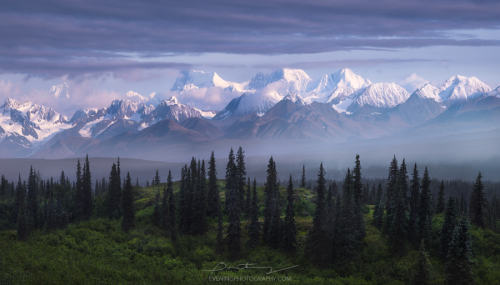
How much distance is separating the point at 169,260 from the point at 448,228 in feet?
177

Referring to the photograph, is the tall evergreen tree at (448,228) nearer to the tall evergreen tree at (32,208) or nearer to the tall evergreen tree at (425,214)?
the tall evergreen tree at (425,214)

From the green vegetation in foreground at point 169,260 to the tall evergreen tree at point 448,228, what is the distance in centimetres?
213

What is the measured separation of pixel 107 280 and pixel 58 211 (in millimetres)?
94623

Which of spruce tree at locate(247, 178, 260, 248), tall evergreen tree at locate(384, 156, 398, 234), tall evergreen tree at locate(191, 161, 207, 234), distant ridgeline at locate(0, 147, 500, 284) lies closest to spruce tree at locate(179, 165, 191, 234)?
distant ridgeline at locate(0, 147, 500, 284)

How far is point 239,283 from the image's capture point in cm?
6359

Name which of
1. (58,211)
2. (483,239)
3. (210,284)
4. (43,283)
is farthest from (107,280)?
(58,211)

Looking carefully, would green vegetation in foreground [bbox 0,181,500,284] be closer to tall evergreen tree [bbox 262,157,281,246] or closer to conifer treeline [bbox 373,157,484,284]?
conifer treeline [bbox 373,157,484,284]

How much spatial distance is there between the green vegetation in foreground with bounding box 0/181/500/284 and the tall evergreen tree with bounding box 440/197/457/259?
83.9 inches

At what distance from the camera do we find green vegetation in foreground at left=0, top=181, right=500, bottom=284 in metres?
57.1

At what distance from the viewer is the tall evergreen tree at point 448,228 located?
79.8 meters

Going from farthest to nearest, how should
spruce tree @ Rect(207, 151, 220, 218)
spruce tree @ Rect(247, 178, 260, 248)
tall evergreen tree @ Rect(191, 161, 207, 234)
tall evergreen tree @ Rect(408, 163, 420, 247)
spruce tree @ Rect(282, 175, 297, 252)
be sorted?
spruce tree @ Rect(207, 151, 220, 218) → tall evergreen tree @ Rect(191, 161, 207, 234) → spruce tree @ Rect(247, 178, 260, 248) → spruce tree @ Rect(282, 175, 297, 252) → tall evergreen tree @ Rect(408, 163, 420, 247)
